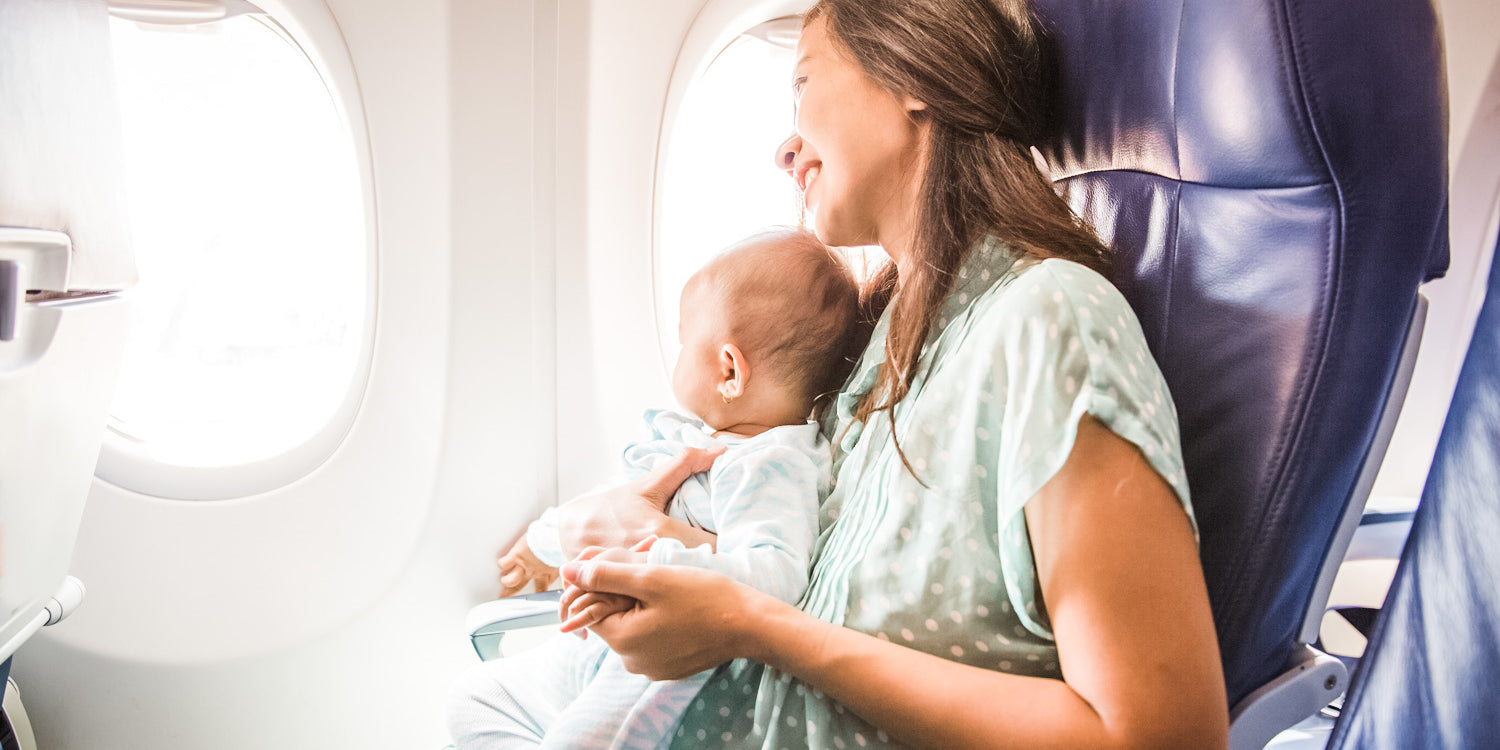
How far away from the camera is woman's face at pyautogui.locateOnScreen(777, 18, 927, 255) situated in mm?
1073

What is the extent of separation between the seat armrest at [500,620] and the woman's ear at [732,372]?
724 millimetres

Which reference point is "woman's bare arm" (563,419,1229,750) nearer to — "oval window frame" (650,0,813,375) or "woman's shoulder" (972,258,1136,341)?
"woman's shoulder" (972,258,1136,341)

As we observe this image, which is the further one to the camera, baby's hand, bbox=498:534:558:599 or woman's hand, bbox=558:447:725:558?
baby's hand, bbox=498:534:558:599

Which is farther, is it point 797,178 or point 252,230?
point 252,230

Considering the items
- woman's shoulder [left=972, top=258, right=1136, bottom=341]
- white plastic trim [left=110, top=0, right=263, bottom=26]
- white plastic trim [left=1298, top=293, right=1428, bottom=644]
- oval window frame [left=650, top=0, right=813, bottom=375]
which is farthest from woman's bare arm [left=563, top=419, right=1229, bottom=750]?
white plastic trim [left=110, top=0, right=263, bottom=26]

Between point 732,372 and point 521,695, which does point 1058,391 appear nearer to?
point 732,372

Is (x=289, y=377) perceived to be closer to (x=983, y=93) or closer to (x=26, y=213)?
(x=26, y=213)

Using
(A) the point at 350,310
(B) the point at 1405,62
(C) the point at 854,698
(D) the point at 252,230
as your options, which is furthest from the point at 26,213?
(B) the point at 1405,62

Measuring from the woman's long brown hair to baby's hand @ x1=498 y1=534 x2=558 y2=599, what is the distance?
1.38 m

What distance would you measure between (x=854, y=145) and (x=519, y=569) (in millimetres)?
1510

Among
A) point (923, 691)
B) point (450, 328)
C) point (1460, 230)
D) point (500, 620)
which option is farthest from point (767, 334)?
point (1460, 230)

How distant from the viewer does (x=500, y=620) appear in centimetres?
173

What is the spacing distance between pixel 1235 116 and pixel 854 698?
0.66m

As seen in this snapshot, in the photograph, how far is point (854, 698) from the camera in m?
0.85
